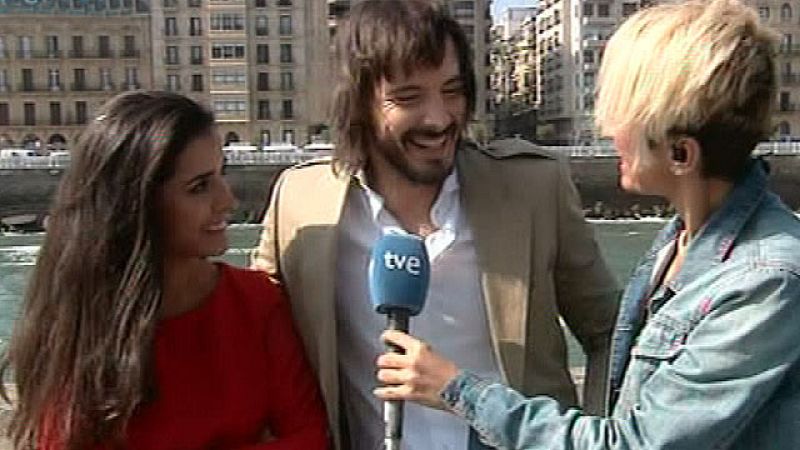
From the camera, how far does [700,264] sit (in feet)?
5.19

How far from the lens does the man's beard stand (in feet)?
6.97

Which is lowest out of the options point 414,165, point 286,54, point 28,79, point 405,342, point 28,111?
point 28,111

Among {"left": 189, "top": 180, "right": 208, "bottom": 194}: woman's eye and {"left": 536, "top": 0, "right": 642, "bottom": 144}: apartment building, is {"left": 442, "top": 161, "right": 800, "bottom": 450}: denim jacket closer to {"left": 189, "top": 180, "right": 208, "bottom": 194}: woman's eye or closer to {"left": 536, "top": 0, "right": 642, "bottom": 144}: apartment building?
{"left": 189, "top": 180, "right": 208, "bottom": 194}: woman's eye

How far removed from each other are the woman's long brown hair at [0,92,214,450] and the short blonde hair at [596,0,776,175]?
74 centimetres

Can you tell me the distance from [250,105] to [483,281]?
51.6 meters

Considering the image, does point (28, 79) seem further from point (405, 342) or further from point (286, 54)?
point (405, 342)

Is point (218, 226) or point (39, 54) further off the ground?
Answer: point (39, 54)

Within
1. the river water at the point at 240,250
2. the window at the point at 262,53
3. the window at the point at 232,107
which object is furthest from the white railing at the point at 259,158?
the window at the point at 262,53

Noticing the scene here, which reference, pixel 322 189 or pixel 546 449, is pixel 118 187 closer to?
pixel 322 189

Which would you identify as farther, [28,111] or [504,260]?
[28,111]

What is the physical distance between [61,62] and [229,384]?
5356 cm

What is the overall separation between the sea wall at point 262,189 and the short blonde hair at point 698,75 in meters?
34.1

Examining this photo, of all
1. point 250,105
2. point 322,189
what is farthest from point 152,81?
point 322,189

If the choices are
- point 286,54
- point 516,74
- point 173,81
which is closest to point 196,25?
point 173,81
